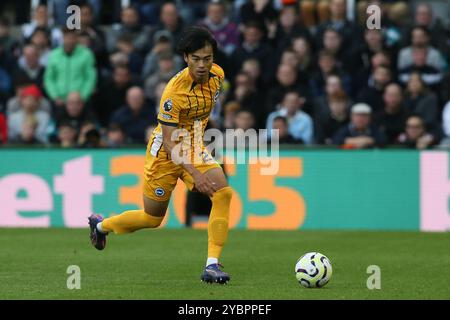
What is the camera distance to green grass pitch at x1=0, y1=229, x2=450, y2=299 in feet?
31.7

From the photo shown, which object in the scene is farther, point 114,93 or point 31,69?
point 31,69

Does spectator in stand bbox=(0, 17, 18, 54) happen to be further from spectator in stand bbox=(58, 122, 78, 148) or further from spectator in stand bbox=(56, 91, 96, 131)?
spectator in stand bbox=(58, 122, 78, 148)

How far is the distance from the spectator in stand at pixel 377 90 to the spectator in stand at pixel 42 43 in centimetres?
587

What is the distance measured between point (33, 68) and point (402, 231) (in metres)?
7.65

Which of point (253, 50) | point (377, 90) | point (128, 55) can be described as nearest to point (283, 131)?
point (377, 90)

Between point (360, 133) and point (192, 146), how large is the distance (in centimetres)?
768

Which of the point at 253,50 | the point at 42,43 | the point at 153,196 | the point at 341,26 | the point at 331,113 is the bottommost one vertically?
the point at 153,196

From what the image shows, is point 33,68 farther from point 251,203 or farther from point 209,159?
point 209,159

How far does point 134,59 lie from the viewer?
20.6 m

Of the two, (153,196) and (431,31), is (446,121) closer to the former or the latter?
(431,31)

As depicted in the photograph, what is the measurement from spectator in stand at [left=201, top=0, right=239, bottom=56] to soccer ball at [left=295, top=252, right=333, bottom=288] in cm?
1043

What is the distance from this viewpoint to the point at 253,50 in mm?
19922

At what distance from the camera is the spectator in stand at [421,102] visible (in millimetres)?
18188

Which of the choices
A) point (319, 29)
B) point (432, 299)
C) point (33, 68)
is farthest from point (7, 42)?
point (432, 299)
